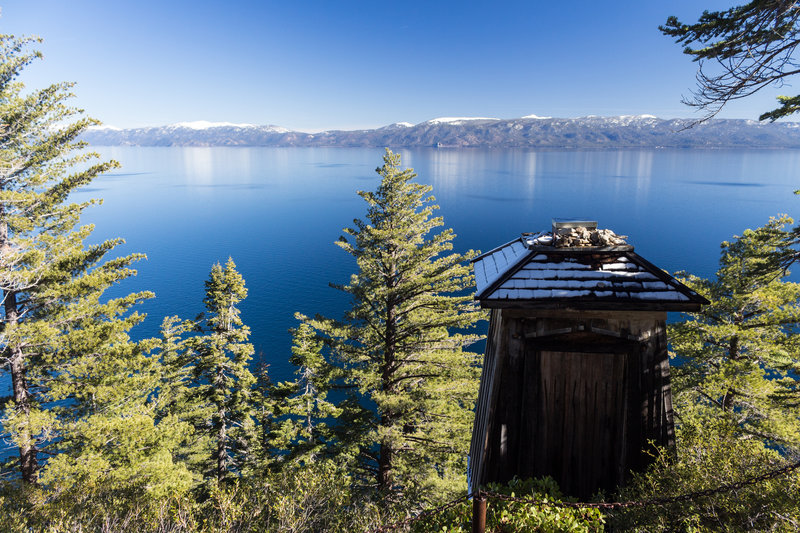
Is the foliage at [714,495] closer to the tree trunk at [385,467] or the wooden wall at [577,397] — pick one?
the wooden wall at [577,397]

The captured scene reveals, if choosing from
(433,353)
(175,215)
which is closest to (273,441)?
(433,353)

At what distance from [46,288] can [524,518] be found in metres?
14.4

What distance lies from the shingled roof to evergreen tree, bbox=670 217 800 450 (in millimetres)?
6525

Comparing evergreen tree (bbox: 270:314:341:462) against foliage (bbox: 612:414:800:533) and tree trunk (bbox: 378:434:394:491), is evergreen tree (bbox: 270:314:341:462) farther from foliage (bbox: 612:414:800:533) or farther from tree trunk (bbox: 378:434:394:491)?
foliage (bbox: 612:414:800:533)

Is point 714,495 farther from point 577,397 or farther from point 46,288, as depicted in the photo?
point 46,288

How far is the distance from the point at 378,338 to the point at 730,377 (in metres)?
10.7

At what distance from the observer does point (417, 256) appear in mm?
13516

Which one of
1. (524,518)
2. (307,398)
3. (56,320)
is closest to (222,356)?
(307,398)

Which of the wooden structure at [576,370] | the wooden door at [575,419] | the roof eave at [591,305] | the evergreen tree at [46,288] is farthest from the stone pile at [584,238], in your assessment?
the evergreen tree at [46,288]

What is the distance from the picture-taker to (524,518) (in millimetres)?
4613

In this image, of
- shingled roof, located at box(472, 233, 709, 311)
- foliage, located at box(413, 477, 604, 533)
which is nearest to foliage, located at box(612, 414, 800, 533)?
foliage, located at box(413, 477, 604, 533)

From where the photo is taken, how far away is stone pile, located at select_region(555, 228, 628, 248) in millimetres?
6061

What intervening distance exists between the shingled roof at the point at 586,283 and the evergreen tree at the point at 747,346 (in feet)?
21.4

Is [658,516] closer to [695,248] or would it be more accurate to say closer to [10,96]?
[10,96]
